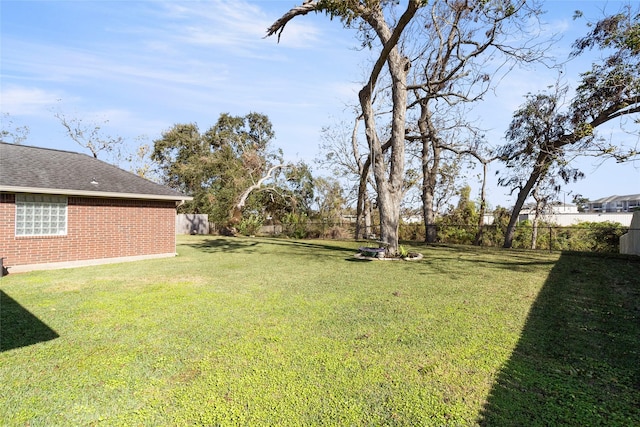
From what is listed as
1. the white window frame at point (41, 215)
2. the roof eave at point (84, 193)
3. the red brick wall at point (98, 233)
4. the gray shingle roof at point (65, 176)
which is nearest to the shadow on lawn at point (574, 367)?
the roof eave at point (84, 193)

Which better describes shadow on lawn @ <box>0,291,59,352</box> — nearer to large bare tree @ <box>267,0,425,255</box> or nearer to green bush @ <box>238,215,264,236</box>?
large bare tree @ <box>267,0,425,255</box>

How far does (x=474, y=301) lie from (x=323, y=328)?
3.06m

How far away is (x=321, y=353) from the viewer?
3605 mm

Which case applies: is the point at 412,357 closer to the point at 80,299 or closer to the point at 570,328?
the point at 570,328

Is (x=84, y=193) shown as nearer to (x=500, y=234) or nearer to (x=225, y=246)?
(x=225, y=246)

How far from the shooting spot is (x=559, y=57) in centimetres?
1128

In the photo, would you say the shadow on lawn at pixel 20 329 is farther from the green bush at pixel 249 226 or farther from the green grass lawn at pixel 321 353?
the green bush at pixel 249 226

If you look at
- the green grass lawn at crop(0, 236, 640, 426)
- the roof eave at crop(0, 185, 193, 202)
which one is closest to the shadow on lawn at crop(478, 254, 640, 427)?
the green grass lawn at crop(0, 236, 640, 426)

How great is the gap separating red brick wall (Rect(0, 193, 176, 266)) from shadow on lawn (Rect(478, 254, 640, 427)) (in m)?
11.8

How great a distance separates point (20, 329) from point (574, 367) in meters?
6.80

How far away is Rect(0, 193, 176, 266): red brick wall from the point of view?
9.02 m

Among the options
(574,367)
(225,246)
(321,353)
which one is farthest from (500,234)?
(321,353)

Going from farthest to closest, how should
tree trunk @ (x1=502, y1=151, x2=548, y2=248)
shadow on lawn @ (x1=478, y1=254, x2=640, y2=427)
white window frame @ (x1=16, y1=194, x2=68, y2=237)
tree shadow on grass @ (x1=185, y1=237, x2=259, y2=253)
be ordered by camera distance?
tree shadow on grass @ (x1=185, y1=237, x2=259, y2=253), tree trunk @ (x1=502, y1=151, x2=548, y2=248), white window frame @ (x1=16, y1=194, x2=68, y2=237), shadow on lawn @ (x1=478, y1=254, x2=640, y2=427)

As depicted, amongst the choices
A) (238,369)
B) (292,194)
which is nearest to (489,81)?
(238,369)
